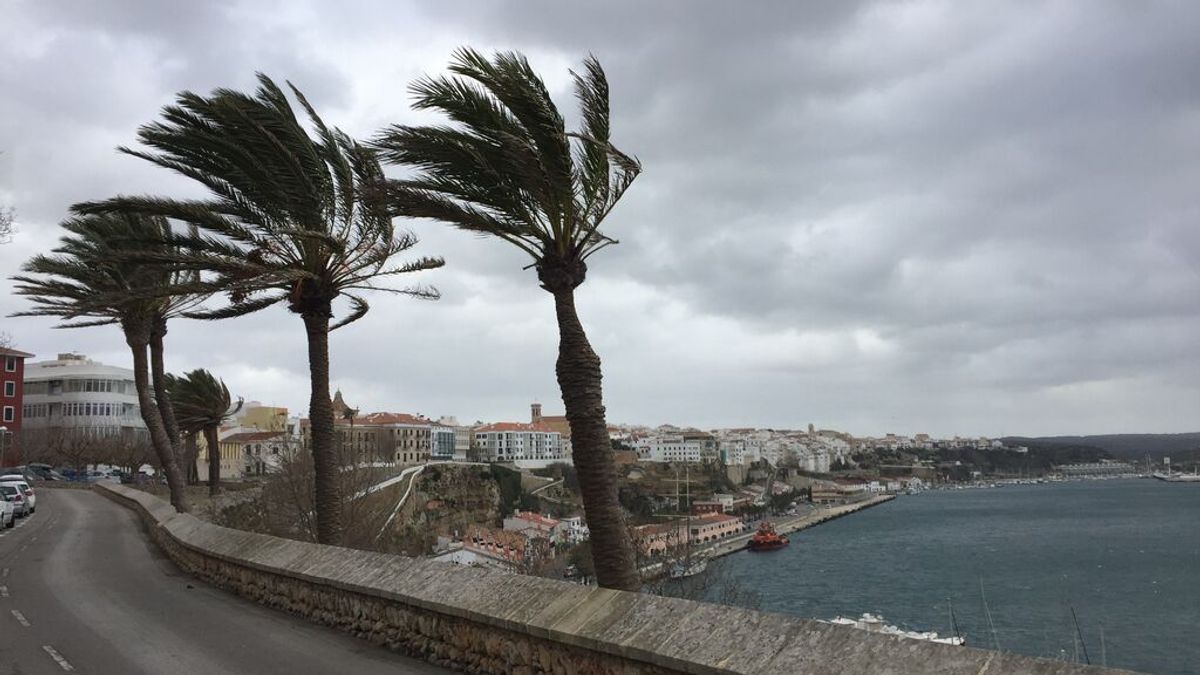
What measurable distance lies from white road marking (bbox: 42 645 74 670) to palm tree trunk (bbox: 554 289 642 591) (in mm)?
5080

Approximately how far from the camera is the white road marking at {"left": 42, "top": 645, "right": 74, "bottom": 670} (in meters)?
8.01

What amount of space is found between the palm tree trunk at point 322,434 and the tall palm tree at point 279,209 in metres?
0.02

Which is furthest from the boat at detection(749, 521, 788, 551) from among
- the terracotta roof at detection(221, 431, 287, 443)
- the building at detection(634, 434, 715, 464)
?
the building at detection(634, 434, 715, 464)

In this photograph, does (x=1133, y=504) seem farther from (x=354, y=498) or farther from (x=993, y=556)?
(x=354, y=498)

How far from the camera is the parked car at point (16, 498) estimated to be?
28.5m

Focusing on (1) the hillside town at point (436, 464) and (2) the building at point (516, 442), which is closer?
(1) the hillside town at point (436, 464)

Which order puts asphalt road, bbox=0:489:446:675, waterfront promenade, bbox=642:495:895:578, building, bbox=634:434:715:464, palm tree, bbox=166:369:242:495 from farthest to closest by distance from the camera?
building, bbox=634:434:715:464 < waterfront promenade, bbox=642:495:895:578 < palm tree, bbox=166:369:242:495 < asphalt road, bbox=0:489:446:675

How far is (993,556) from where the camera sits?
72.4 m

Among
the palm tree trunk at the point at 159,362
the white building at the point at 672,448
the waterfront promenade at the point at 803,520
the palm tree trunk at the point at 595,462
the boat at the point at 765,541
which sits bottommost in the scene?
the waterfront promenade at the point at 803,520

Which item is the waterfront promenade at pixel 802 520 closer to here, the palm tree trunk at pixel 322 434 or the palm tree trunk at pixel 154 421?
the palm tree trunk at pixel 154 421

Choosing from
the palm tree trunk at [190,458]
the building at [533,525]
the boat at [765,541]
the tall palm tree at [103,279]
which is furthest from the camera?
the boat at [765,541]

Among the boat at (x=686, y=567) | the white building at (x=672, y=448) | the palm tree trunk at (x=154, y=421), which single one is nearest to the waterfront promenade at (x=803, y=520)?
the white building at (x=672, y=448)

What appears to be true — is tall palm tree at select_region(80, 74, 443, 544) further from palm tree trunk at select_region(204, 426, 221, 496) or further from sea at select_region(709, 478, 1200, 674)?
palm tree trunk at select_region(204, 426, 221, 496)

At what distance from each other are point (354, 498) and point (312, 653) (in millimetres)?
15700
